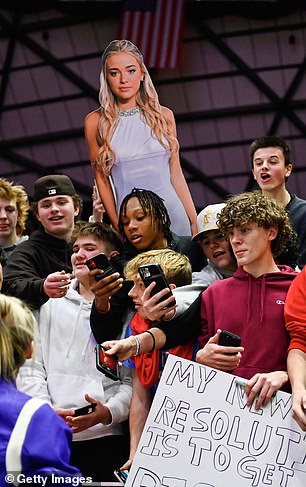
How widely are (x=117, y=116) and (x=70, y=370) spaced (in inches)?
71.0

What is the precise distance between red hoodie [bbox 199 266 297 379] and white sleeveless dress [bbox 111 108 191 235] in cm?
142

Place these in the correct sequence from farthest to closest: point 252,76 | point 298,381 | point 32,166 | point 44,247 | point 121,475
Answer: point 32,166
point 252,76
point 44,247
point 121,475
point 298,381

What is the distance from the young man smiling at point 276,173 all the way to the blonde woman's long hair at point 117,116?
1.82 feet

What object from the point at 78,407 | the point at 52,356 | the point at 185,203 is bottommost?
the point at 78,407

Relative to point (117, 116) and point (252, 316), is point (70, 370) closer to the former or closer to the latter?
A: point (252, 316)

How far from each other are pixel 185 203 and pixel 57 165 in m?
6.30

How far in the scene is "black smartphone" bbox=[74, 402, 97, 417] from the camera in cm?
389

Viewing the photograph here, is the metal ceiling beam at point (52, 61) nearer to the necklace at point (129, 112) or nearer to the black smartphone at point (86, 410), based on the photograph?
the necklace at point (129, 112)

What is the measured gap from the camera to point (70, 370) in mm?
4105

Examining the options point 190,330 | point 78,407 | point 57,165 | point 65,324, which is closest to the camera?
point 190,330

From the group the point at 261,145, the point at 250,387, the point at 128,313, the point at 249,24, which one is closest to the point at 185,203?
the point at 261,145

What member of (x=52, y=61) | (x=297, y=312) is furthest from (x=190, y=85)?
(x=297, y=312)

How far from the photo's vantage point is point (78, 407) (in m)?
3.99

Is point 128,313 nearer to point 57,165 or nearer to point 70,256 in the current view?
point 70,256
